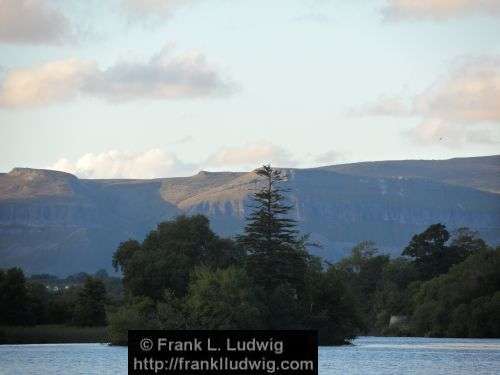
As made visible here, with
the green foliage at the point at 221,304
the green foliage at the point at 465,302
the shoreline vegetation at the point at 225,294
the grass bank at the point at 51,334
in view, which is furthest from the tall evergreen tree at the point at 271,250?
the green foliage at the point at 465,302

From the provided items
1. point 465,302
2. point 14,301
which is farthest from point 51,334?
point 465,302

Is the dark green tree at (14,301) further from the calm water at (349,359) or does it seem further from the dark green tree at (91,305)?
the calm water at (349,359)

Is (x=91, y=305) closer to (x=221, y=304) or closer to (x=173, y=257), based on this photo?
(x=173, y=257)

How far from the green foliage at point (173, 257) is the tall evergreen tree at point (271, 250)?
269 centimetres

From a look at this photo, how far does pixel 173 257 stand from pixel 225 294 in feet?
41.7

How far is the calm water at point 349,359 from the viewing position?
84.9 meters

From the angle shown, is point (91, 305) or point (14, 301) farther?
point (91, 305)

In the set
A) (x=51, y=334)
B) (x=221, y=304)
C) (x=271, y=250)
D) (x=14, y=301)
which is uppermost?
(x=271, y=250)

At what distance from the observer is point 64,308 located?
456ft

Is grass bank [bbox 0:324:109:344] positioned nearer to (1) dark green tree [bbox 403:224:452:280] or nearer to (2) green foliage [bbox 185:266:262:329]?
(2) green foliage [bbox 185:266:262:329]

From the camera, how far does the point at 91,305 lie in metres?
136

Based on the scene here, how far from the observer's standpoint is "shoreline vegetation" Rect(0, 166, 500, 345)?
115 meters

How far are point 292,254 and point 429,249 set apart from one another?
6812 centimetres

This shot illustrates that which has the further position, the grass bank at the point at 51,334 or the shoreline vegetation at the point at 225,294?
the grass bank at the point at 51,334
